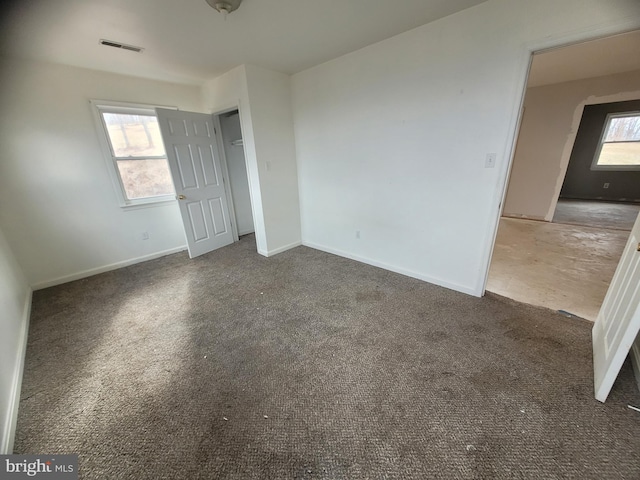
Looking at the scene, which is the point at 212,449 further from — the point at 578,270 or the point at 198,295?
the point at 578,270

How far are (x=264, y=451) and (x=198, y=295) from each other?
5.97ft

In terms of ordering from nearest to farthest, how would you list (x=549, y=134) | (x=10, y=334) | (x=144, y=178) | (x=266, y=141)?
(x=10, y=334)
(x=266, y=141)
(x=144, y=178)
(x=549, y=134)

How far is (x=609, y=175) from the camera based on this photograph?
6.20 metres

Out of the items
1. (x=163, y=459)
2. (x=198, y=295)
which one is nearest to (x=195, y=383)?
(x=163, y=459)

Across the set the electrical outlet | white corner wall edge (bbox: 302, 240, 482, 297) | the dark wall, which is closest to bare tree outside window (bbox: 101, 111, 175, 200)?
white corner wall edge (bbox: 302, 240, 482, 297)

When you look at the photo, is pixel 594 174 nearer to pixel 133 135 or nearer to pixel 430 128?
pixel 430 128

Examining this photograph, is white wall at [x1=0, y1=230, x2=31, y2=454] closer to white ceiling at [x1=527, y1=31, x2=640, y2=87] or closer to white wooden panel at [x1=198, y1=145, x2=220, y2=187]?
white wooden panel at [x1=198, y1=145, x2=220, y2=187]

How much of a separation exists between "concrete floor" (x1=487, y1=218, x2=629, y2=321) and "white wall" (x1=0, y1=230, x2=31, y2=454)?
3.72 meters

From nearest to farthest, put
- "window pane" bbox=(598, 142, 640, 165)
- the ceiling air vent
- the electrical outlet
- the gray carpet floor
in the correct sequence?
the gray carpet floor
the electrical outlet
the ceiling air vent
"window pane" bbox=(598, 142, 640, 165)

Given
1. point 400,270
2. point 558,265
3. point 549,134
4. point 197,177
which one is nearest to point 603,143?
point 549,134

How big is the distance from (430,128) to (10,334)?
3.81 meters

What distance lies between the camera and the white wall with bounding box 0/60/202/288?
255cm

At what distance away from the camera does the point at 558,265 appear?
2.99 m

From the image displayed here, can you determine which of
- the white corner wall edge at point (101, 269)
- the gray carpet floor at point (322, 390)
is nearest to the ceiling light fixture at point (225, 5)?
the gray carpet floor at point (322, 390)
